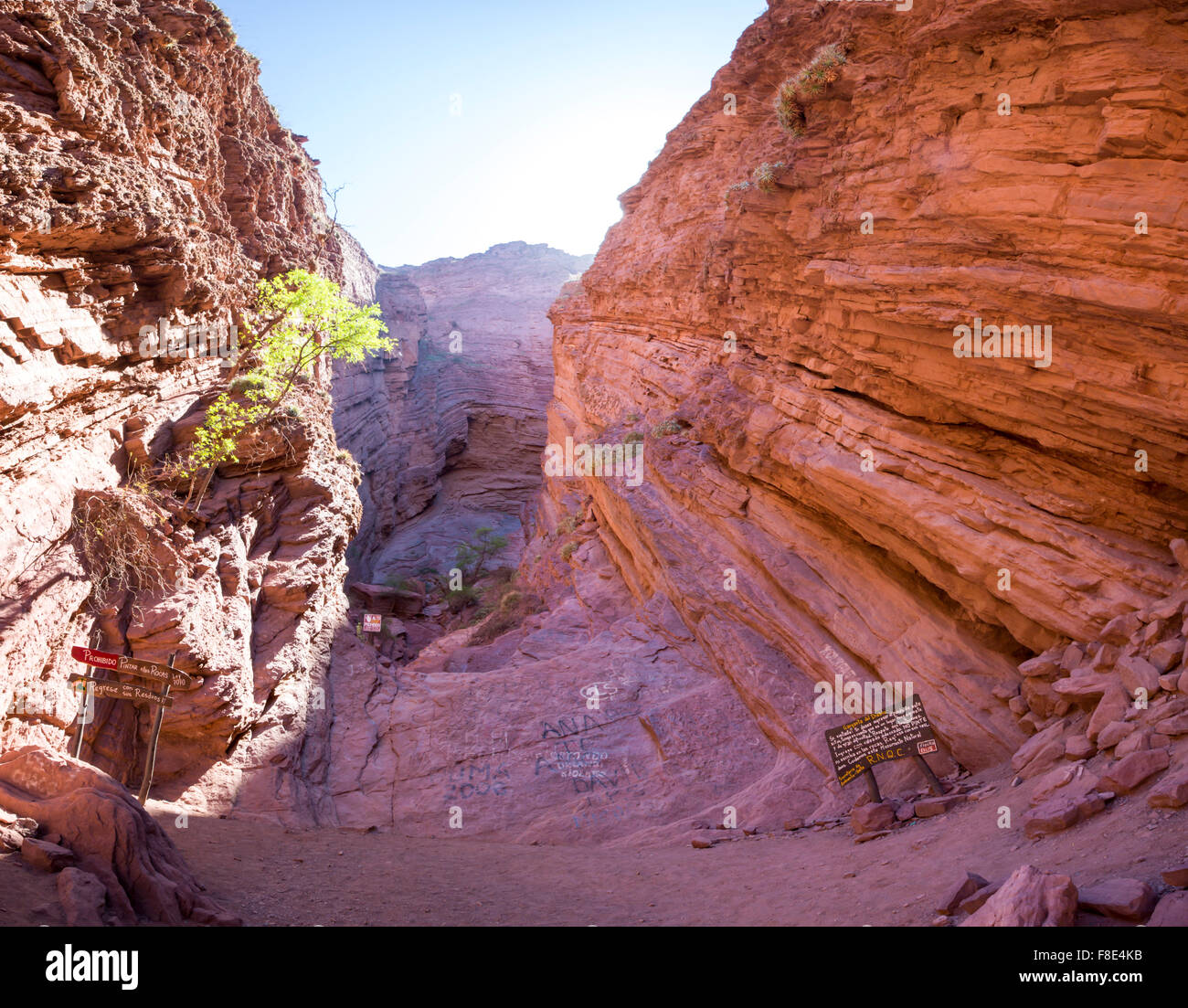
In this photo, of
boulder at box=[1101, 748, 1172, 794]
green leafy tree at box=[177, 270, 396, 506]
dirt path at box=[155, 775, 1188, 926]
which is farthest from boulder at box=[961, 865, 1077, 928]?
green leafy tree at box=[177, 270, 396, 506]

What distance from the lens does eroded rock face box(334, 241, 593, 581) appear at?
1513 inches

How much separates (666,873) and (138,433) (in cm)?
1234

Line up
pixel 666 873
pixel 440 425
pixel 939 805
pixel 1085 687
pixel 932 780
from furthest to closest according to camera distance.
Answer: pixel 440 425 → pixel 932 780 → pixel 666 873 → pixel 939 805 → pixel 1085 687

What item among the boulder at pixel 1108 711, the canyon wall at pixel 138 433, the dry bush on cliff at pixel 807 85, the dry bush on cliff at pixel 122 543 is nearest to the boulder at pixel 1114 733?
the boulder at pixel 1108 711

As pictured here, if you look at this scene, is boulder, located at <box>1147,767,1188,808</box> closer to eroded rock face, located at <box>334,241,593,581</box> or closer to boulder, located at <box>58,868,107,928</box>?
boulder, located at <box>58,868,107,928</box>

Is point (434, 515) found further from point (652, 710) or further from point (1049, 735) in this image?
point (1049, 735)

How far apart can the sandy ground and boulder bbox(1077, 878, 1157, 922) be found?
0.11m

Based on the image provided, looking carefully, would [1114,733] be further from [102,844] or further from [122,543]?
[122,543]

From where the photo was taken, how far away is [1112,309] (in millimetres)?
8500

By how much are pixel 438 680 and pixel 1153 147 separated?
15.6 m

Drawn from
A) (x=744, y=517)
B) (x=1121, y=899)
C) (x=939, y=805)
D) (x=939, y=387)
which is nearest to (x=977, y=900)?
(x=1121, y=899)

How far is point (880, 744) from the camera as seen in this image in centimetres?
966

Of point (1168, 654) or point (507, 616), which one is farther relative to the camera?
point (507, 616)
